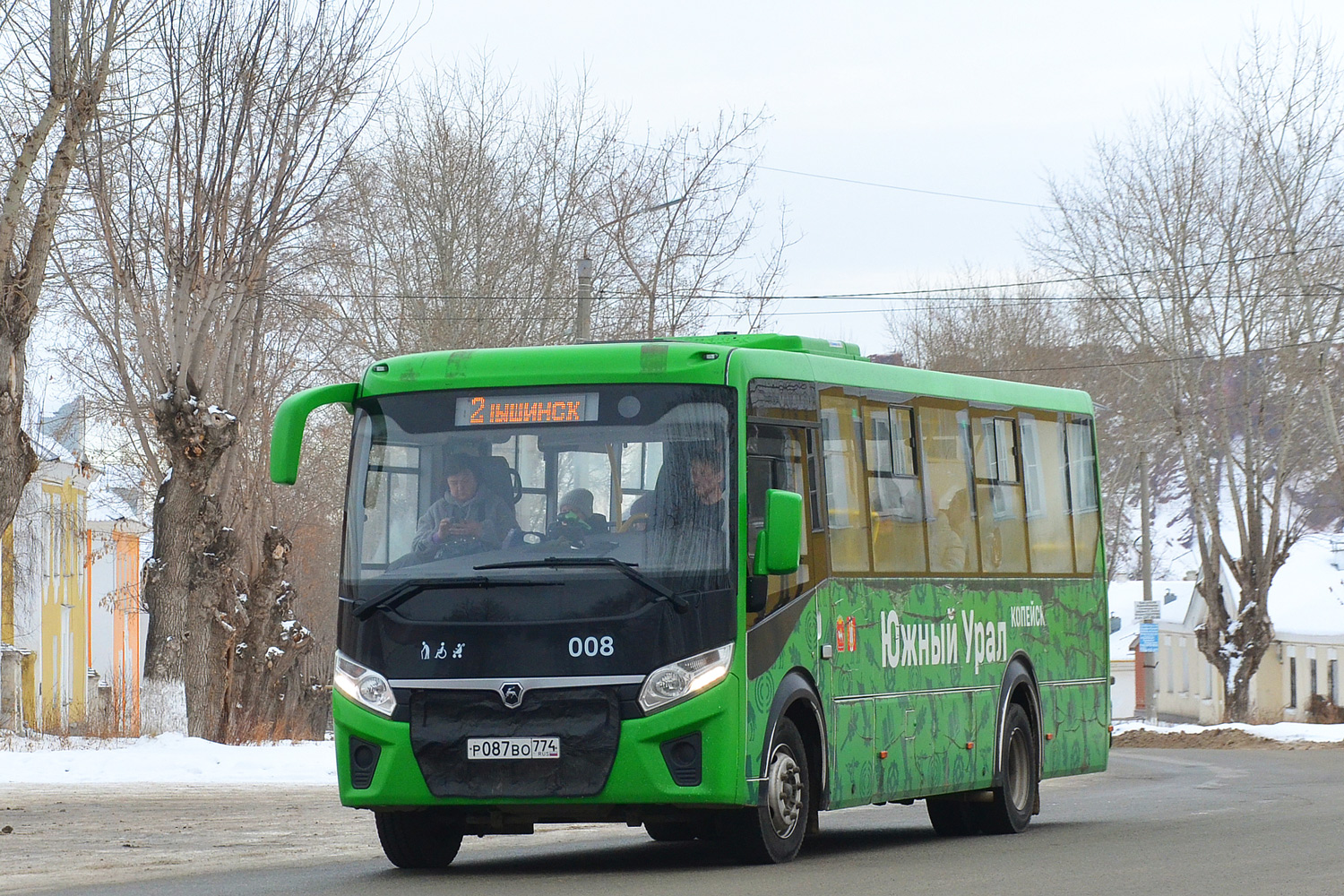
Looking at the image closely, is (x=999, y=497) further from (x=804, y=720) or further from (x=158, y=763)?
(x=158, y=763)

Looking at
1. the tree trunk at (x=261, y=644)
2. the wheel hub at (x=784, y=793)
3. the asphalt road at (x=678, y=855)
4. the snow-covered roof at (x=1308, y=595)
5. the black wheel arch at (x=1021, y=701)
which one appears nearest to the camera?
the asphalt road at (x=678, y=855)

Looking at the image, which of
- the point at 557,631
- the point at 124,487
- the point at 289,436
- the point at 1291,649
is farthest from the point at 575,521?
the point at 1291,649

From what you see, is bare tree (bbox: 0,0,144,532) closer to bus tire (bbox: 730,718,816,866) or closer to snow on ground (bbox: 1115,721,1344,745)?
bus tire (bbox: 730,718,816,866)

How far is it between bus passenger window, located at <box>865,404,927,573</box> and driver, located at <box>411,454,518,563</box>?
257 centimetres

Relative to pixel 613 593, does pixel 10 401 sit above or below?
above

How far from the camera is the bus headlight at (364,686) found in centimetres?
1087

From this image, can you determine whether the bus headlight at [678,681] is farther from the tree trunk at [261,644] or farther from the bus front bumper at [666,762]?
the tree trunk at [261,644]

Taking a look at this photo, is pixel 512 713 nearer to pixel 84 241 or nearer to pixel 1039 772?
pixel 1039 772

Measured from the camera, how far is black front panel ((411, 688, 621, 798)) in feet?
34.6

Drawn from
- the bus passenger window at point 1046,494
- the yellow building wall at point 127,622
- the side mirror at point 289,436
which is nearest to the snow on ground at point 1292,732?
the bus passenger window at point 1046,494

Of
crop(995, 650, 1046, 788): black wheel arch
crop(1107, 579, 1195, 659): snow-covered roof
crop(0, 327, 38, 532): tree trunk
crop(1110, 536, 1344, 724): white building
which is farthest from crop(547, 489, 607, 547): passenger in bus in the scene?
crop(1107, 579, 1195, 659): snow-covered roof

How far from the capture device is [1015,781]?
14.7 metres

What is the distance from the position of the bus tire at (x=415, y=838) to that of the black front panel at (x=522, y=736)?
2.43 ft

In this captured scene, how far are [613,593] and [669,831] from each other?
2.87 metres
